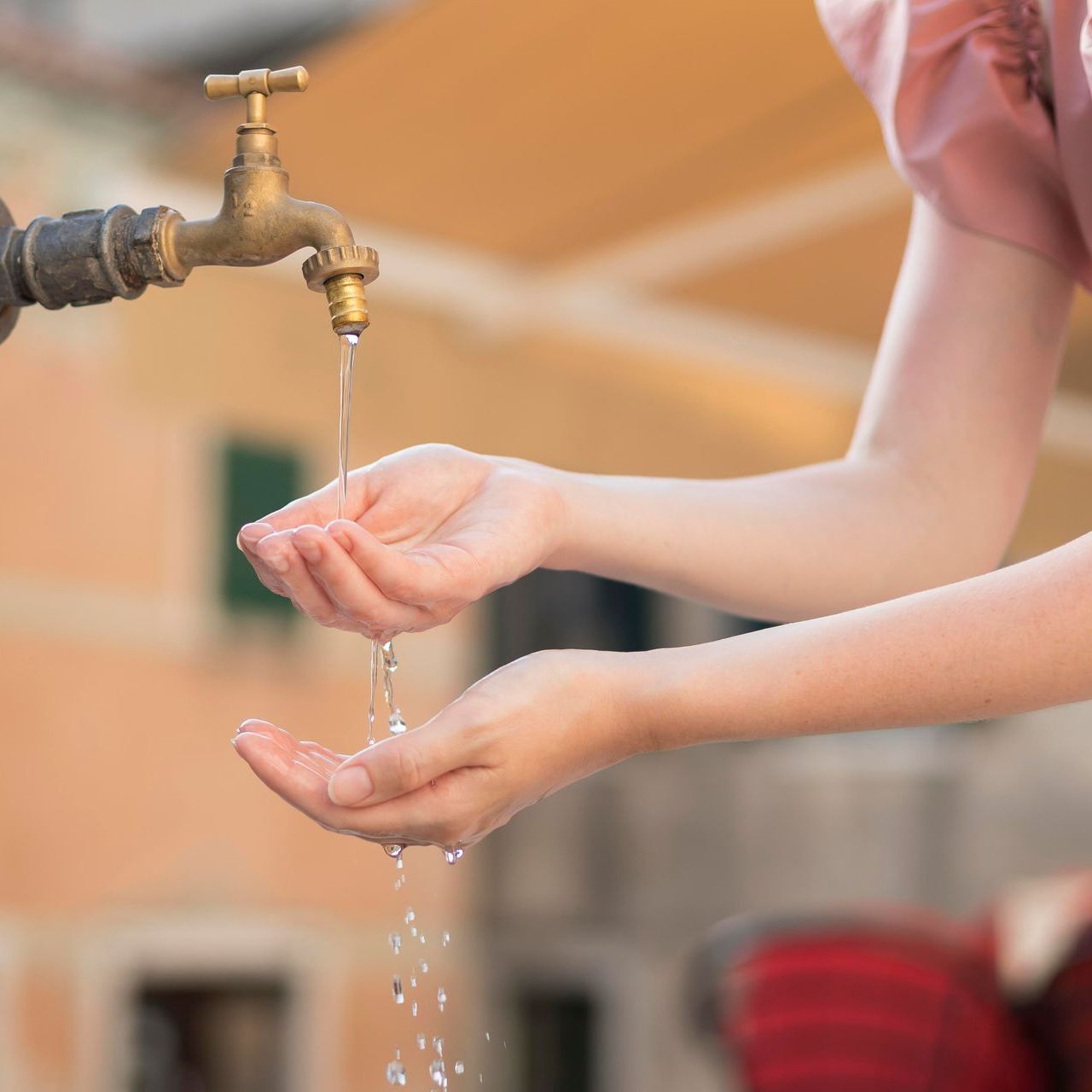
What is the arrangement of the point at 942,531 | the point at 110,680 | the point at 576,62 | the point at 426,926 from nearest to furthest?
the point at 942,531
the point at 576,62
the point at 110,680
the point at 426,926

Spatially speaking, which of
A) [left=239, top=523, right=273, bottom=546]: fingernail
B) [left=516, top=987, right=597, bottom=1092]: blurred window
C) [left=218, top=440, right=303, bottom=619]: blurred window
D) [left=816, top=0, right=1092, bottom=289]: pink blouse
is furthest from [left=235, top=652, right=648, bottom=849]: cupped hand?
[left=516, top=987, right=597, bottom=1092]: blurred window

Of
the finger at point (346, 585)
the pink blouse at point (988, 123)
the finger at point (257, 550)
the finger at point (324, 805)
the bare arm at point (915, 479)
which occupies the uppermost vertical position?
the pink blouse at point (988, 123)

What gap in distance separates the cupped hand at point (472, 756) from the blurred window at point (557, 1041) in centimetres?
560

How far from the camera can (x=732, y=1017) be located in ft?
A: 9.73

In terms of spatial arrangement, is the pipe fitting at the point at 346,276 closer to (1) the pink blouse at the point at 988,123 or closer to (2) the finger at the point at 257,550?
(2) the finger at the point at 257,550

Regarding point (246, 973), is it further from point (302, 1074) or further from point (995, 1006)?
point (995, 1006)

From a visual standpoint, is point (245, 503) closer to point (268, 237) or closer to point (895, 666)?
point (268, 237)

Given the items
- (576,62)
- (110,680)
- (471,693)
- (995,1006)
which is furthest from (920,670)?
(110,680)

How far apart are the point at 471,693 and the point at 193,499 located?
4185mm

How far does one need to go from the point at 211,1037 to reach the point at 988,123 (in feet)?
14.6

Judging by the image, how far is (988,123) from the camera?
1185 mm

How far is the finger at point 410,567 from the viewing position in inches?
35.5

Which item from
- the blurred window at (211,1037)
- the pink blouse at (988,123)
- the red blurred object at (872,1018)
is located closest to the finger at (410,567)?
the pink blouse at (988,123)

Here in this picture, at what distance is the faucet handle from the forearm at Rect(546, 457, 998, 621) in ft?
0.97
